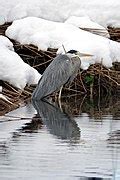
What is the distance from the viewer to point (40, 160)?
607 centimetres

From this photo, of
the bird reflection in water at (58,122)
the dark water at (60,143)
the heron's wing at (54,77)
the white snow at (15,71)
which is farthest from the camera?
the white snow at (15,71)

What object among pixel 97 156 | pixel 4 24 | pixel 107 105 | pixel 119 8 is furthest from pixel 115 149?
pixel 119 8

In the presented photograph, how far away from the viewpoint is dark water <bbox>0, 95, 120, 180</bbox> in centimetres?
563

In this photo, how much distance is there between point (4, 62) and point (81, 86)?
1.53m

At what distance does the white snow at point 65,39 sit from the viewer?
12.8 metres

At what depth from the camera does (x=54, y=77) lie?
11188 millimetres

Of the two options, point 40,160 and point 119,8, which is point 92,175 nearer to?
point 40,160

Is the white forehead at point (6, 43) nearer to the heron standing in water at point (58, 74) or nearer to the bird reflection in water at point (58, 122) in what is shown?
the heron standing in water at point (58, 74)

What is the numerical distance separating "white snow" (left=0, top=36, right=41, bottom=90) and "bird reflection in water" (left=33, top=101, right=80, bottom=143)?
0.94m

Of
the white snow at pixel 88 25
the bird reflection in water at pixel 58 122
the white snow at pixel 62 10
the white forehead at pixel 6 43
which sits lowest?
the bird reflection in water at pixel 58 122

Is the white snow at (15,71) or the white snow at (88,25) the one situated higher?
the white snow at (88,25)

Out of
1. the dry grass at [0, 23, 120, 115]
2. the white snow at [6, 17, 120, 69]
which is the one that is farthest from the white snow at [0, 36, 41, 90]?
the white snow at [6, 17, 120, 69]

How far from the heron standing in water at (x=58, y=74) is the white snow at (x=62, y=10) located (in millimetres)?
2888

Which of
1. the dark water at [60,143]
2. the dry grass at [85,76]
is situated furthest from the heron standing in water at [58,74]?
Result: the dark water at [60,143]
